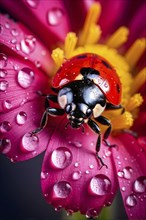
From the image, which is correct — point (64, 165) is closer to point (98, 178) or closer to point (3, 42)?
point (98, 178)

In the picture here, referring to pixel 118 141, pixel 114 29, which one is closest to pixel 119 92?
pixel 118 141

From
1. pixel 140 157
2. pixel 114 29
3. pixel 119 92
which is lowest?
pixel 140 157

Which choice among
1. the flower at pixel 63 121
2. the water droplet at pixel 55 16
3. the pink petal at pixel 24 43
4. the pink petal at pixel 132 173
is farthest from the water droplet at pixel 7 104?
the water droplet at pixel 55 16

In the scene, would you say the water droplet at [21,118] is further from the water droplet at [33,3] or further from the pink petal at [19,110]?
the water droplet at [33,3]

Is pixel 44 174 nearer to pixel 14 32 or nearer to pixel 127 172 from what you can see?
pixel 127 172

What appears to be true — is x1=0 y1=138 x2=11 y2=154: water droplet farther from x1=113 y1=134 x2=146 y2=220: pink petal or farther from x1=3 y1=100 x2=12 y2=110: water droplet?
x1=113 y1=134 x2=146 y2=220: pink petal

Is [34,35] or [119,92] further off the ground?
[34,35]
